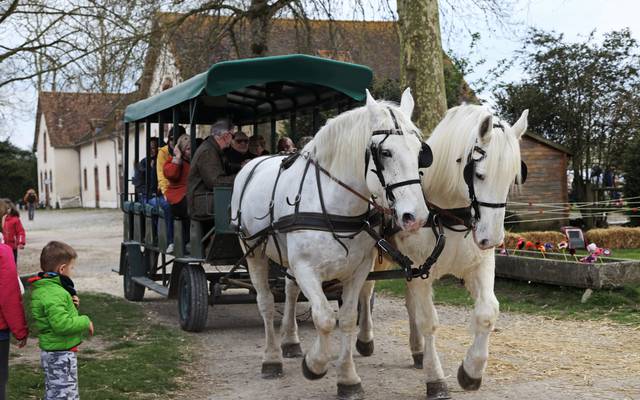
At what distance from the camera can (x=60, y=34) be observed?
12.5 m

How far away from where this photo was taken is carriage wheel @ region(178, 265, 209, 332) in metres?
8.10

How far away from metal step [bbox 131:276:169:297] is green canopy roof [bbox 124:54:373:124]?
2.07m

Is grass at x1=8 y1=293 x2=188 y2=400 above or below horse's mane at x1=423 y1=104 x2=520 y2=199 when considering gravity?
below

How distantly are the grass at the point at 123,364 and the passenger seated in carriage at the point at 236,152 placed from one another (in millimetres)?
1883

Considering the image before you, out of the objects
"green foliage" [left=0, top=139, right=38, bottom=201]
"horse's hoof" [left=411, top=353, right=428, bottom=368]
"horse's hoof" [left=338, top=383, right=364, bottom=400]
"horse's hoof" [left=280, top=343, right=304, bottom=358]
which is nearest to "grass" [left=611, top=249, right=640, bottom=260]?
"horse's hoof" [left=411, top=353, right=428, bottom=368]

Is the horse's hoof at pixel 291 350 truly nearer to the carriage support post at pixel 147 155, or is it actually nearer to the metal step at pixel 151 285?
the metal step at pixel 151 285

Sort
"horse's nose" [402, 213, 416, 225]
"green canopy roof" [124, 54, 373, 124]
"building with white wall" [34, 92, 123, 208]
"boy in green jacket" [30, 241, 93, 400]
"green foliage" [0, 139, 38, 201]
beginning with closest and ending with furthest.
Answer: "boy in green jacket" [30, 241, 93, 400], "horse's nose" [402, 213, 416, 225], "green canopy roof" [124, 54, 373, 124], "building with white wall" [34, 92, 123, 208], "green foliage" [0, 139, 38, 201]

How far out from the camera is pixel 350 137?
17.3 feet

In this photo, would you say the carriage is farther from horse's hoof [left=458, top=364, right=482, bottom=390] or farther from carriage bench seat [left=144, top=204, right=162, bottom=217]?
horse's hoof [left=458, top=364, right=482, bottom=390]

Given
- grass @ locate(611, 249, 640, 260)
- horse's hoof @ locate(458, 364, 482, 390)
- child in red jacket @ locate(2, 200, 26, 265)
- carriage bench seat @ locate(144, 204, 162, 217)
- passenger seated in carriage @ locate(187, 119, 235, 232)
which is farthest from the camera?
grass @ locate(611, 249, 640, 260)

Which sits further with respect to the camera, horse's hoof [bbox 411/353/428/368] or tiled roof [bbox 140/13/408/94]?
tiled roof [bbox 140/13/408/94]

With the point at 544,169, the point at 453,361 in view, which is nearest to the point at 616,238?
the point at 544,169

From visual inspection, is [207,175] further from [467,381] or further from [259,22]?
[259,22]

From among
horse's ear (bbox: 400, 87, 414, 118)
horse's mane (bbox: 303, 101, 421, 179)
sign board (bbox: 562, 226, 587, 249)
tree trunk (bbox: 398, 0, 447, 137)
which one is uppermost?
tree trunk (bbox: 398, 0, 447, 137)
